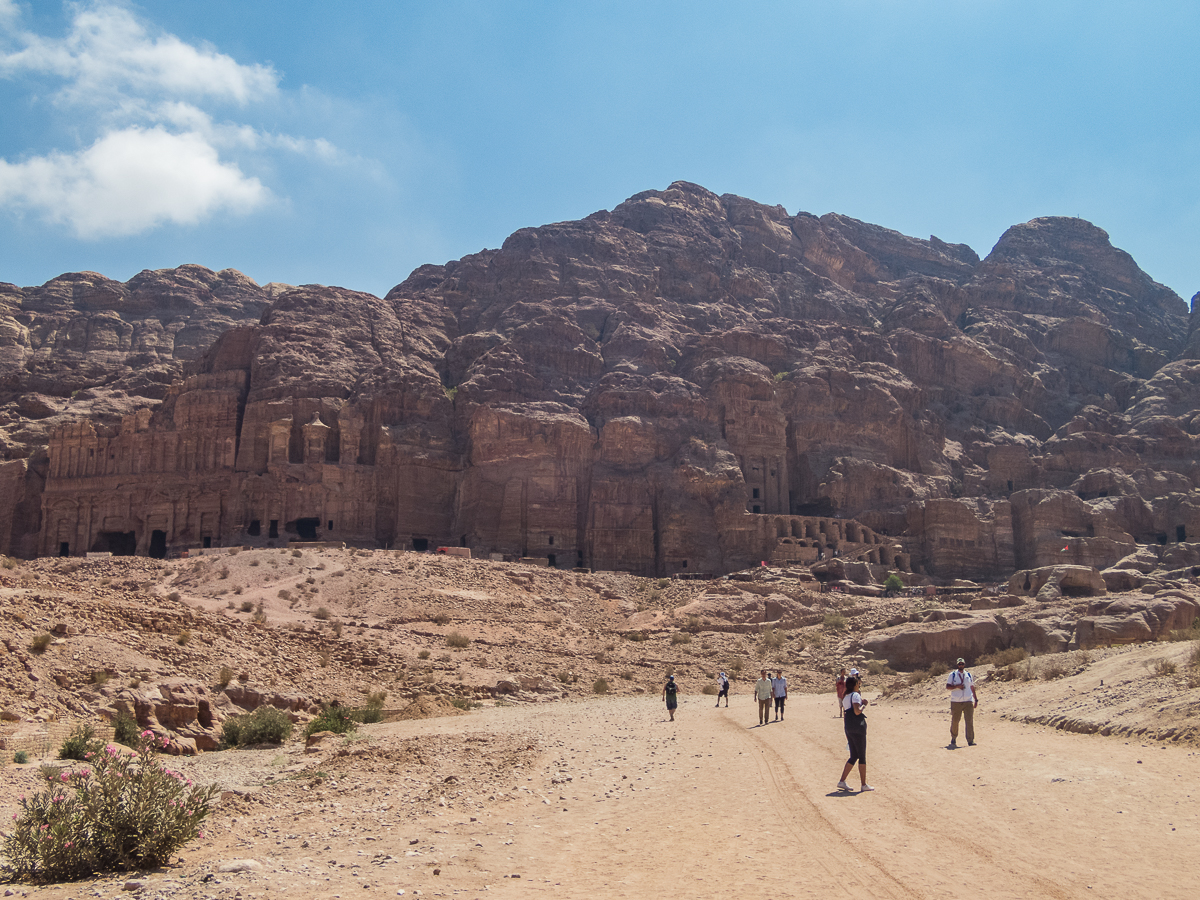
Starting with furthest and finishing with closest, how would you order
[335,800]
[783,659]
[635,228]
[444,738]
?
1. [635,228]
2. [783,659]
3. [444,738]
4. [335,800]

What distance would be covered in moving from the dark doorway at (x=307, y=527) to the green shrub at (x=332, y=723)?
4009 centimetres

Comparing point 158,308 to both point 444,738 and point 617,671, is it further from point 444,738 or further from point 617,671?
point 444,738

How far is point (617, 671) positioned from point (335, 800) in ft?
77.4

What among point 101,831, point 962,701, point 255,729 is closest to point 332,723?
point 255,729

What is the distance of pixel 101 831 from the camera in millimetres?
11023

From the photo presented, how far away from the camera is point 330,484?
6384cm

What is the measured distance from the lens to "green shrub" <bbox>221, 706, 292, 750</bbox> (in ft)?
70.4

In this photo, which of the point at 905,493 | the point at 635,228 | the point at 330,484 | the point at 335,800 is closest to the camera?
the point at 335,800

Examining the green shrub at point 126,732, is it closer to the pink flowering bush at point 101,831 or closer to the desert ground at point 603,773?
the desert ground at point 603,773

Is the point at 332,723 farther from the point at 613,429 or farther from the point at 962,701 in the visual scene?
the point at 613,429

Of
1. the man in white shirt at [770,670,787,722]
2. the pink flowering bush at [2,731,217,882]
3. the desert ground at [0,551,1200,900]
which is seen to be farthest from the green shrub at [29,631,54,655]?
the man in white shirt at [770,670,787,722]

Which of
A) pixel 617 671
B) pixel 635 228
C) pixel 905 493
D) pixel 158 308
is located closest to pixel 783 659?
pixel 617 671

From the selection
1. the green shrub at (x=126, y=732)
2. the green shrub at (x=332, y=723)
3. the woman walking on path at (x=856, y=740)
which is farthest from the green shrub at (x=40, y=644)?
the woman walking on path at (x=856, y=740)

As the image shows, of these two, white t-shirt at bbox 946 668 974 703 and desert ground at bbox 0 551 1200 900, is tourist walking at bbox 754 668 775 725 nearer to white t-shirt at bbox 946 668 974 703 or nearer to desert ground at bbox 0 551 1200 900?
desert ground at bbox 0 551 1200 900
